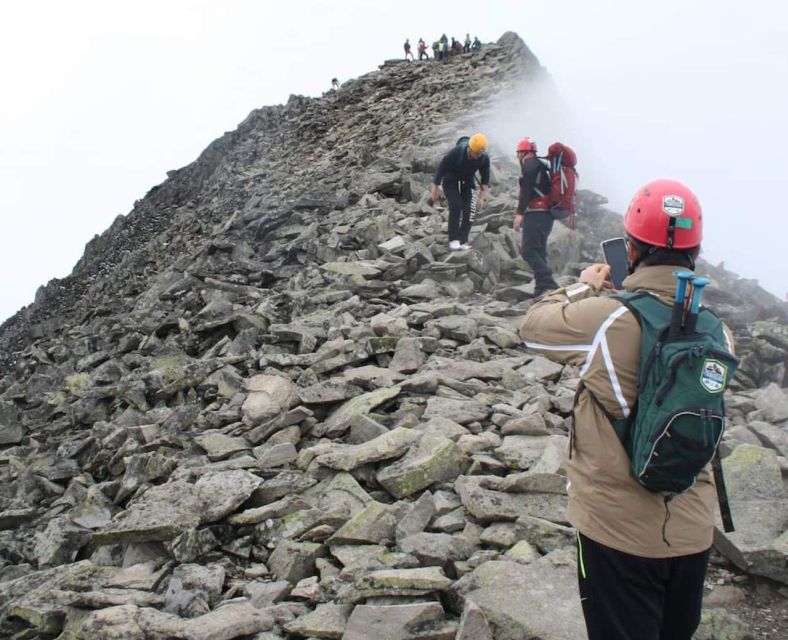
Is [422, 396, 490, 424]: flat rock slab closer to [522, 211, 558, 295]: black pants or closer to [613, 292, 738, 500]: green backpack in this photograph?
[522, 211, 558, 295]: black pants

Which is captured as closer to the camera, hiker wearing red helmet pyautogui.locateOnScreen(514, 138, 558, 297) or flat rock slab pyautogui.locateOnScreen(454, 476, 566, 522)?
flat rock slab pyautogui.locateOnScreen(454, 476, 566, 522)

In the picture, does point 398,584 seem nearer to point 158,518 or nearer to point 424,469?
point 424,469

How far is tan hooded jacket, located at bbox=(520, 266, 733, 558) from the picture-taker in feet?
9.87

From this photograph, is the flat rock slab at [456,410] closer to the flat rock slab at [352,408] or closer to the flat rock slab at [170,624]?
the flat rock slab at [352,408]

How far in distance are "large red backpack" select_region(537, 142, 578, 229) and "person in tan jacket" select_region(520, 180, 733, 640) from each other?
8.14 m

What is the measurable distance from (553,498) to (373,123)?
2638cm

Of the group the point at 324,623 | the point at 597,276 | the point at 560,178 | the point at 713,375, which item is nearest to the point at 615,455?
the point at 713,375

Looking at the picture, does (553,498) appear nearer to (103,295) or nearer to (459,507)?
(459,507)

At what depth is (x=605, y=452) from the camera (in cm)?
308

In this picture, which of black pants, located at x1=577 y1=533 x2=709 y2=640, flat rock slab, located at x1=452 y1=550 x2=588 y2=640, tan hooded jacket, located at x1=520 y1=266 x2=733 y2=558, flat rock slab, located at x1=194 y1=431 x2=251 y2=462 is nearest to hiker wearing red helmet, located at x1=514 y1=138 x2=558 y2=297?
flat rock slab, located at x1=194 y1=431 x2=251 y2=462

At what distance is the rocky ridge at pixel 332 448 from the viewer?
4988mm

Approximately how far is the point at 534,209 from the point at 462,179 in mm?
2506

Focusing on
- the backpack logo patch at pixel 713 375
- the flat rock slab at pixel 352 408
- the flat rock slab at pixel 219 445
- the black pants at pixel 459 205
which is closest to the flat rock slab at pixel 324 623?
the backpack logo patch at pixel 713 375

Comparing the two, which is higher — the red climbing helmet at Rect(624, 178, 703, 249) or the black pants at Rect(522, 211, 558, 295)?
the red climbing helmet at Rect(624, 178, 703, 249)
